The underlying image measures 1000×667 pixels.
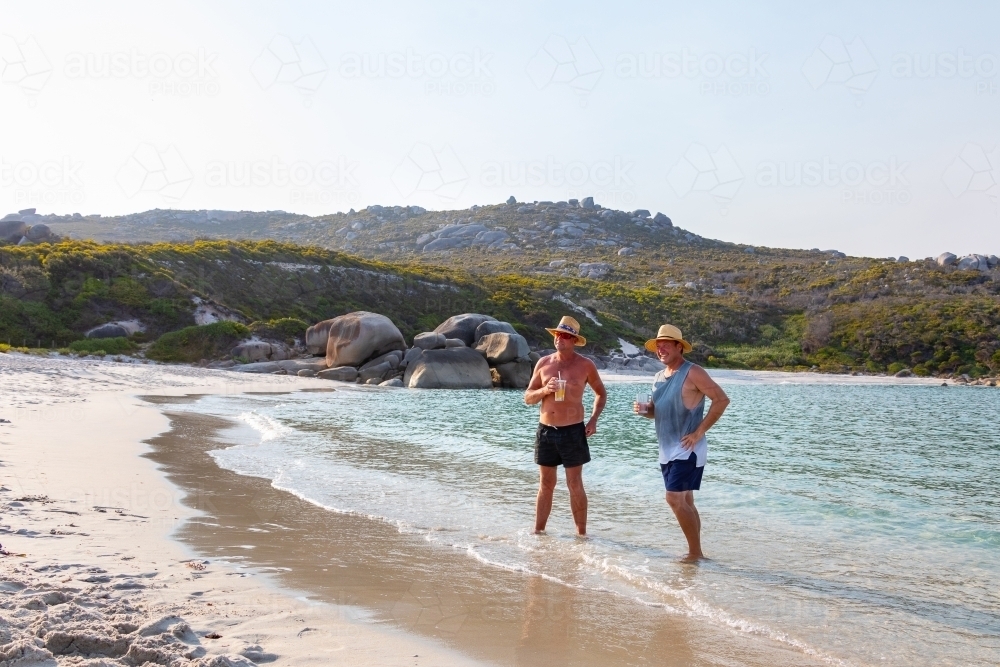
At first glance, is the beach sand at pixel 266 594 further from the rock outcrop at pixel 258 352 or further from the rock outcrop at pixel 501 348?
the rock outcrop at pixel 258 352

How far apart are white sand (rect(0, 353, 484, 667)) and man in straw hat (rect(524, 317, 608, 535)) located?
2.68 metres

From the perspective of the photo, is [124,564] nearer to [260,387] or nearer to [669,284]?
[260,387]

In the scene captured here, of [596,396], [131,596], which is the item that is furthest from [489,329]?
[131,596]

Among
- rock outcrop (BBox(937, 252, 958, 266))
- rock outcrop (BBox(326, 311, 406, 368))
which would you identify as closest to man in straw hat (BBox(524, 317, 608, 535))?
rock outcrop (BBox(326, 311, 406, 368))

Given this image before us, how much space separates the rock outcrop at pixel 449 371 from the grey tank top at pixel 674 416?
2447cm

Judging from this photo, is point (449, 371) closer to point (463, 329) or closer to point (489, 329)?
point (463, 329)

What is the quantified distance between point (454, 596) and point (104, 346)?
3131 cm

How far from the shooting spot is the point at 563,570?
5656 millimetres

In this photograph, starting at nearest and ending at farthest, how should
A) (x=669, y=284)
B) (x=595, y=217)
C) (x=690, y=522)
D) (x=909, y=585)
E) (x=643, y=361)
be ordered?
(x=909, y=585), (x=690, y=522), (x=643, y=361), (x=669, y=284), (x=595, y=217)

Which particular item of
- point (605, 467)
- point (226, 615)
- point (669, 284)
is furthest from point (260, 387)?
point (669, 284)

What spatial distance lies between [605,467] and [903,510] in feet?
12.6

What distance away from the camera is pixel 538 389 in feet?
23.1

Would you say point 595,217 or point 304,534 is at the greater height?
point 595,217

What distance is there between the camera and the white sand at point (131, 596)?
3.49 meters
